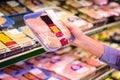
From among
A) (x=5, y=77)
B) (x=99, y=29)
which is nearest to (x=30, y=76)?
(x=5, y=77)

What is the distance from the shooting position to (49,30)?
4.40 ft

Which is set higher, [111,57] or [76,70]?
[111,57]

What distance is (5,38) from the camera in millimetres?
1405

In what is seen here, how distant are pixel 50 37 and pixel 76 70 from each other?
0.60 m

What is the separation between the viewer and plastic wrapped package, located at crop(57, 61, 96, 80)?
1739 mm

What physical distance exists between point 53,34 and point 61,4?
89 centimetres

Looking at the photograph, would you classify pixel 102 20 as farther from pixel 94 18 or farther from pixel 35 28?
pixel 35 28

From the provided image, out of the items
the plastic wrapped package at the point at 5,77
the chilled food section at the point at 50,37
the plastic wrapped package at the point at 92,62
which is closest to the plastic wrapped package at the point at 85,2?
the chilled food section at the point at 50,37

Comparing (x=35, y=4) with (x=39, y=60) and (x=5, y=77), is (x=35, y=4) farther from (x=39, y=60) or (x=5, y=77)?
→ (x=5, y=77)

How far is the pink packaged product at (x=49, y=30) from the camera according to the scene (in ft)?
4.14

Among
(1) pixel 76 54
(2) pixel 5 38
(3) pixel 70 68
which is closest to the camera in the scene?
(2) pixel 5 38

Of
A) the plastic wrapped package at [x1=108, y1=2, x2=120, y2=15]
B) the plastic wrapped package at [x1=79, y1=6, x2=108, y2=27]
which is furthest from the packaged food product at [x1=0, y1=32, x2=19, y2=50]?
the plastic wrapped package at [x1=108, y1=2, x2=120, y2=15]

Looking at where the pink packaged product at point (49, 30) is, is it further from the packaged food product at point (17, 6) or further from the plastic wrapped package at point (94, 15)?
the plastic wrapped package at point (94, 15)

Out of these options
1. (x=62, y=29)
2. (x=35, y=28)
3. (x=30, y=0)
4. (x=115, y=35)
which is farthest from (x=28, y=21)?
(x=115, y=35)
